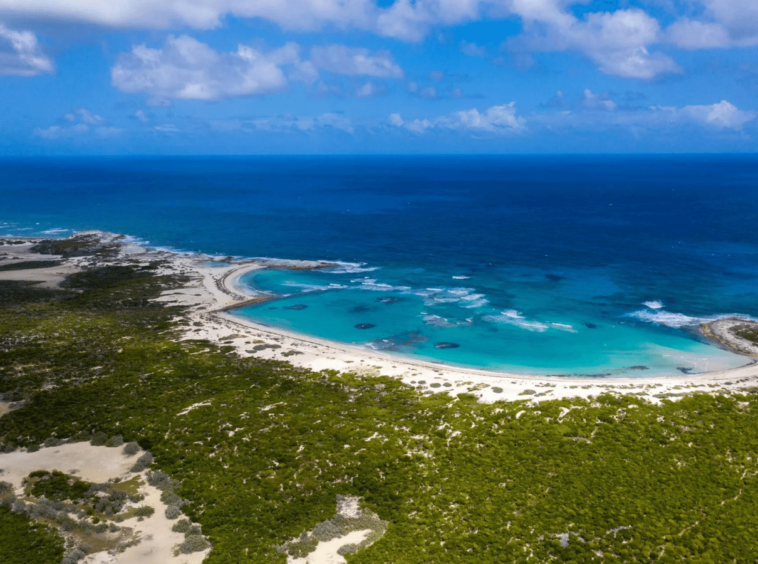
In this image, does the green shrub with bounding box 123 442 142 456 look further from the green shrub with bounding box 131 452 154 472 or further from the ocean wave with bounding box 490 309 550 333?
the ocean wave with bounding box 490 309 550 333

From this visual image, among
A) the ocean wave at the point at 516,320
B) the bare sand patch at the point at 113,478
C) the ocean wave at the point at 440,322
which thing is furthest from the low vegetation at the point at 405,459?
the ocean wave at the point at 516,320

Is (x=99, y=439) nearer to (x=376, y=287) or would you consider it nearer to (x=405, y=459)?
(x=405, y=459)

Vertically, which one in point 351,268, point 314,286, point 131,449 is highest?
point 351,268

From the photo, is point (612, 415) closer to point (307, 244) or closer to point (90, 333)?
point (90, 333)

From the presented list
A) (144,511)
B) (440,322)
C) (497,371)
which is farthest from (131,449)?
(440,322)

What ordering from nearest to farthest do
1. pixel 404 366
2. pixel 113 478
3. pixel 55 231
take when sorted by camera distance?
1. pixel 113 478
2. pixel 404 366
3. pixel 55 231

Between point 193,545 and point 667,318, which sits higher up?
point 667,318
